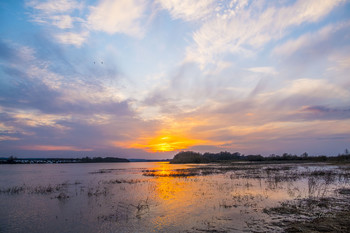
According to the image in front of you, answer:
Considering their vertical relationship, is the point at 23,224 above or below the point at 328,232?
below

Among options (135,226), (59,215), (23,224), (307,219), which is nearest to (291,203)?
(307,219)

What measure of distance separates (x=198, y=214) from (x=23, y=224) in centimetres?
1290

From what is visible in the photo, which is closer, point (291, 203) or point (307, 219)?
point (307, 219)

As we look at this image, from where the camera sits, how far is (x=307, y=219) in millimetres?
13820

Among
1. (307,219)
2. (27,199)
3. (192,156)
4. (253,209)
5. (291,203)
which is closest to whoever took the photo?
(307,219)

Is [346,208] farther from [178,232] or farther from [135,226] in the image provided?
[135,226]

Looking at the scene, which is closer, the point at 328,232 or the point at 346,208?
the point at 328,232

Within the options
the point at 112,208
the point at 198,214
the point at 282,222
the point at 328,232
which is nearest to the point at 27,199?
the point at 112,208

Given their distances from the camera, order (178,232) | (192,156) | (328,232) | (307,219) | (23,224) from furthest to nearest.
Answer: (192,156)
(23,224)
(307,219)
(178,232)
(328,232)

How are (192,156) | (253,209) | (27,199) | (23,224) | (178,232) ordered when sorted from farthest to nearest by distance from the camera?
(192,156) → (27,199) → (253,209) → (23,224) → (178,232)

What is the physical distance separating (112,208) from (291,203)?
1585 centimetres

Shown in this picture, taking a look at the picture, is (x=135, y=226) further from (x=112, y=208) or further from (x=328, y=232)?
(x=328, y=232)

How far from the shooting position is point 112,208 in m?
19.7

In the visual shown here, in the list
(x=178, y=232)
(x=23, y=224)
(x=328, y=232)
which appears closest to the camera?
(x=328, y=232)
